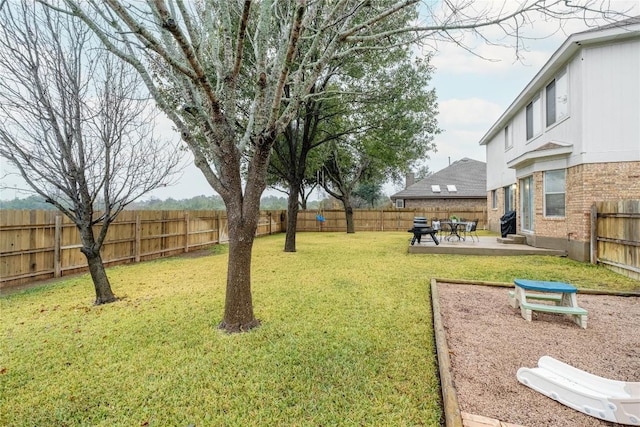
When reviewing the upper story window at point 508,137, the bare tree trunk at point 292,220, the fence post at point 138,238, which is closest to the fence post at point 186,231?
the fence post at point 138,238

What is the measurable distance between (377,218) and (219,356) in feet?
62.1

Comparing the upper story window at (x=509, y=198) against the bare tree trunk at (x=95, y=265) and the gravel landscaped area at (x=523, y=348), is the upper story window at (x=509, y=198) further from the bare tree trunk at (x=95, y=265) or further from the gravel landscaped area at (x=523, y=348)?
the bare tree trunk at (x=95, y=265)

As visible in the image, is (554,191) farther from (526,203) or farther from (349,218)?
(349,218)

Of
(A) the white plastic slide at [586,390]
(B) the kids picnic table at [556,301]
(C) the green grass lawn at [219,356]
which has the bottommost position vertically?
(C) the green grass lawn at [219,356]

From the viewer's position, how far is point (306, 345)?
11.7ft

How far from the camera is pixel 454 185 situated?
26922 mm

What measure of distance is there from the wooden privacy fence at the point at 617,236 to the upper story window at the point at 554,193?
1306mm

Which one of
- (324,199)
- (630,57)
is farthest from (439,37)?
(324,199)

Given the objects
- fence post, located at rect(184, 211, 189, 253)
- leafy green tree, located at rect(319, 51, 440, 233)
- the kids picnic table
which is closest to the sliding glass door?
leafy green tree, located at rect(319, 51, 440, 233)

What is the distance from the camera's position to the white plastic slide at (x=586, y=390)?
229 centimetres

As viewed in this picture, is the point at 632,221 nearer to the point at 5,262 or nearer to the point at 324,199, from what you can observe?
the point at 5,262

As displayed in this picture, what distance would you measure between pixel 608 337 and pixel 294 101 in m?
4.96

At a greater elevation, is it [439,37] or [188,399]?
[439,37]

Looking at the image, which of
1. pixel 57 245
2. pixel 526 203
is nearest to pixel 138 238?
pixel 57 245
